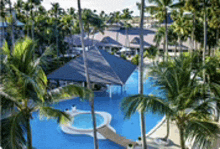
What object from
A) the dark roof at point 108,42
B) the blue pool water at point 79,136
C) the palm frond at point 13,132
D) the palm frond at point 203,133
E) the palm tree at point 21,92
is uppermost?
the dark roof at point 108,42

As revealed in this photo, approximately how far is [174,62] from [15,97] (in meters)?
6.84

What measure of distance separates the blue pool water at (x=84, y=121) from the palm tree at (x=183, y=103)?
10355mm

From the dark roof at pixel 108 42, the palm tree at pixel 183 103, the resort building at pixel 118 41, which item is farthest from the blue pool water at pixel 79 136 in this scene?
the dark roof at pixel 108 42

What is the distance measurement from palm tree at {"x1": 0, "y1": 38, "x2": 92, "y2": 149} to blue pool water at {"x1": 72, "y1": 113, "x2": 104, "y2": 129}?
1047 cm

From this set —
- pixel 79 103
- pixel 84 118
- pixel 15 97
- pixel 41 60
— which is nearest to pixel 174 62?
pixel 41 60

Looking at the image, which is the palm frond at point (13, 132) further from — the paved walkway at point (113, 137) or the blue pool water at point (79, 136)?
the paved walkway at point (113, 137)

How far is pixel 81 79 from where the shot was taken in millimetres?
24703

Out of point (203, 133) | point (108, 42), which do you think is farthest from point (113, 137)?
point (108, 42)

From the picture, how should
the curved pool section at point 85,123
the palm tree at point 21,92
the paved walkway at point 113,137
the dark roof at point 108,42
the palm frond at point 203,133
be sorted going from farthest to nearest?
1. the dark roof at point 108,42
2. the curved pool section at point 85,123
3. the paved walkway at point 113,137
4. the palm frond at point 203,133
5. the palm tree at point 21,92

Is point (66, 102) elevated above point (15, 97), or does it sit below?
below

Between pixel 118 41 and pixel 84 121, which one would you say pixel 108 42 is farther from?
pixel 84 121

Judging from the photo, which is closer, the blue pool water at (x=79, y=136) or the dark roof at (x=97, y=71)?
the blue pool water at (x=79, y=136)

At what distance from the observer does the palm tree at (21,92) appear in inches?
281

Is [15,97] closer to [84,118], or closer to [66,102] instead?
[84,118]
